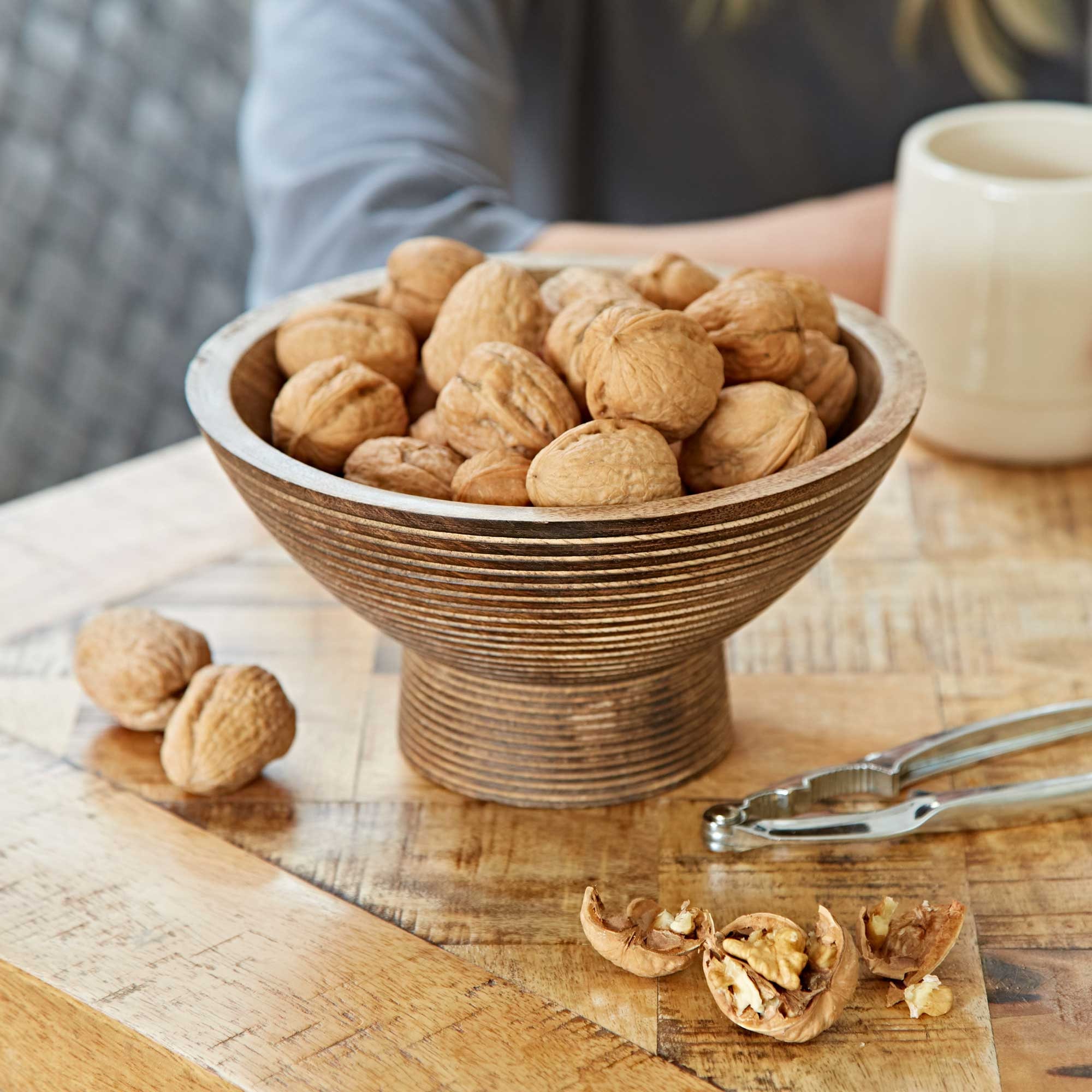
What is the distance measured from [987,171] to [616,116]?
2.35 feet

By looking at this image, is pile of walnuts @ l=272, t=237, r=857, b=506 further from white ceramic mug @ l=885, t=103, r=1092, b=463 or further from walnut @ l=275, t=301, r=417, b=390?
white ceramic mug @ l=885, t=103, r=1092, b=463

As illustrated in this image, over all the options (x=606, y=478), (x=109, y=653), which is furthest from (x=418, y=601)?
(x=109, y=653)

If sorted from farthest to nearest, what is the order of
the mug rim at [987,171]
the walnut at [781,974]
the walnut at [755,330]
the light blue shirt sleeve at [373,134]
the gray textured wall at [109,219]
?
the gray textured wall at [109,219] → the light blue shirt sleeve at [373,134] → the mug rim at [987,171] → the walnut at [755,330] → the walnut at [781,974]

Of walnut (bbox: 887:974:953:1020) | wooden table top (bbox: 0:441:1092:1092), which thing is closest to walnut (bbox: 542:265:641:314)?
wooden table top (bbox: 0:441:1092:1092)

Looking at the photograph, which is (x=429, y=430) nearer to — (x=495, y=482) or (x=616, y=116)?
(x=495, y=482)

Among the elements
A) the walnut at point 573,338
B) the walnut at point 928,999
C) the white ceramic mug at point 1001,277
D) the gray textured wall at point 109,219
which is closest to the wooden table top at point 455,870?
the walnut at point 928,999

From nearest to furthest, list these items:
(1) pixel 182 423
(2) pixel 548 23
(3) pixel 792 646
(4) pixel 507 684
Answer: (4) pixel 507 684 → (3) pixel 792 646 → (2) pixel 548 23 → (1) pixel 182 423

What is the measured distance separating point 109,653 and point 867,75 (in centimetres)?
124

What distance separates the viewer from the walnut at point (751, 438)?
0.61 m

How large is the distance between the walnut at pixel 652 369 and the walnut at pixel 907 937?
0.23m

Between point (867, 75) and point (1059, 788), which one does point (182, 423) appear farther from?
point (1059, 788)

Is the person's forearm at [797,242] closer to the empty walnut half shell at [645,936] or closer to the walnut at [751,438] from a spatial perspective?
the walnut at [751,438]

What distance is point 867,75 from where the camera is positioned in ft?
5.37

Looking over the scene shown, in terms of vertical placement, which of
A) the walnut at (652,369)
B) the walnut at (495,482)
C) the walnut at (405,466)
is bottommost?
the walnut at (405,466)
